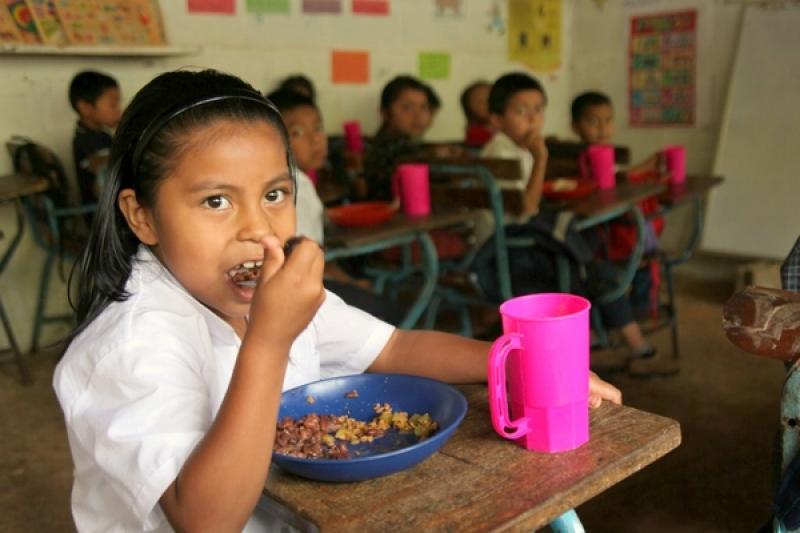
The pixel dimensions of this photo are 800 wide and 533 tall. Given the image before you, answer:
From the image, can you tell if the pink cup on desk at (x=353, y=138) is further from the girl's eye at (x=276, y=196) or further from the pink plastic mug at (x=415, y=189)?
the girl's eye at (x=276, y=196)

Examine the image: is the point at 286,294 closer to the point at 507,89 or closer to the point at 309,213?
the point at 309,213

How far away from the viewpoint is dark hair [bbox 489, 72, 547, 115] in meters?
3.59

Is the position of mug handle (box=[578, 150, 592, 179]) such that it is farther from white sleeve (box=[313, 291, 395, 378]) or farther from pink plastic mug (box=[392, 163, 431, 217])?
white sleeve (box=[313, 291, 395, 378])

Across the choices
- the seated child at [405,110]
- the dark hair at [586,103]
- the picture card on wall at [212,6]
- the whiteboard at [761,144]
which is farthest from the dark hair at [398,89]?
the whiteboard at [761,144]

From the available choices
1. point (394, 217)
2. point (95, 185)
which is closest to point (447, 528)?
point (394, 217)

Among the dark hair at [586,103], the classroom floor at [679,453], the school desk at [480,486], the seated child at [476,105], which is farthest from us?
the seated child at [476,105]

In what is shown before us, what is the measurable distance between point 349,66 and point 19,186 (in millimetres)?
2109

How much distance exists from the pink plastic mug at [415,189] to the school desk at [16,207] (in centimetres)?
141

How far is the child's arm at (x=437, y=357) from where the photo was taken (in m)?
1.07

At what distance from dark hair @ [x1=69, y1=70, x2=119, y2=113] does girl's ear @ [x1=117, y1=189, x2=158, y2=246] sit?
2831 millimetres

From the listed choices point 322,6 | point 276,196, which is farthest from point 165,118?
point 322,6

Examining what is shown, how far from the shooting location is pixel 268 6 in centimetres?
421

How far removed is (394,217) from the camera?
2779 millimetres

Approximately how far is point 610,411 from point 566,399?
0.43 feet
